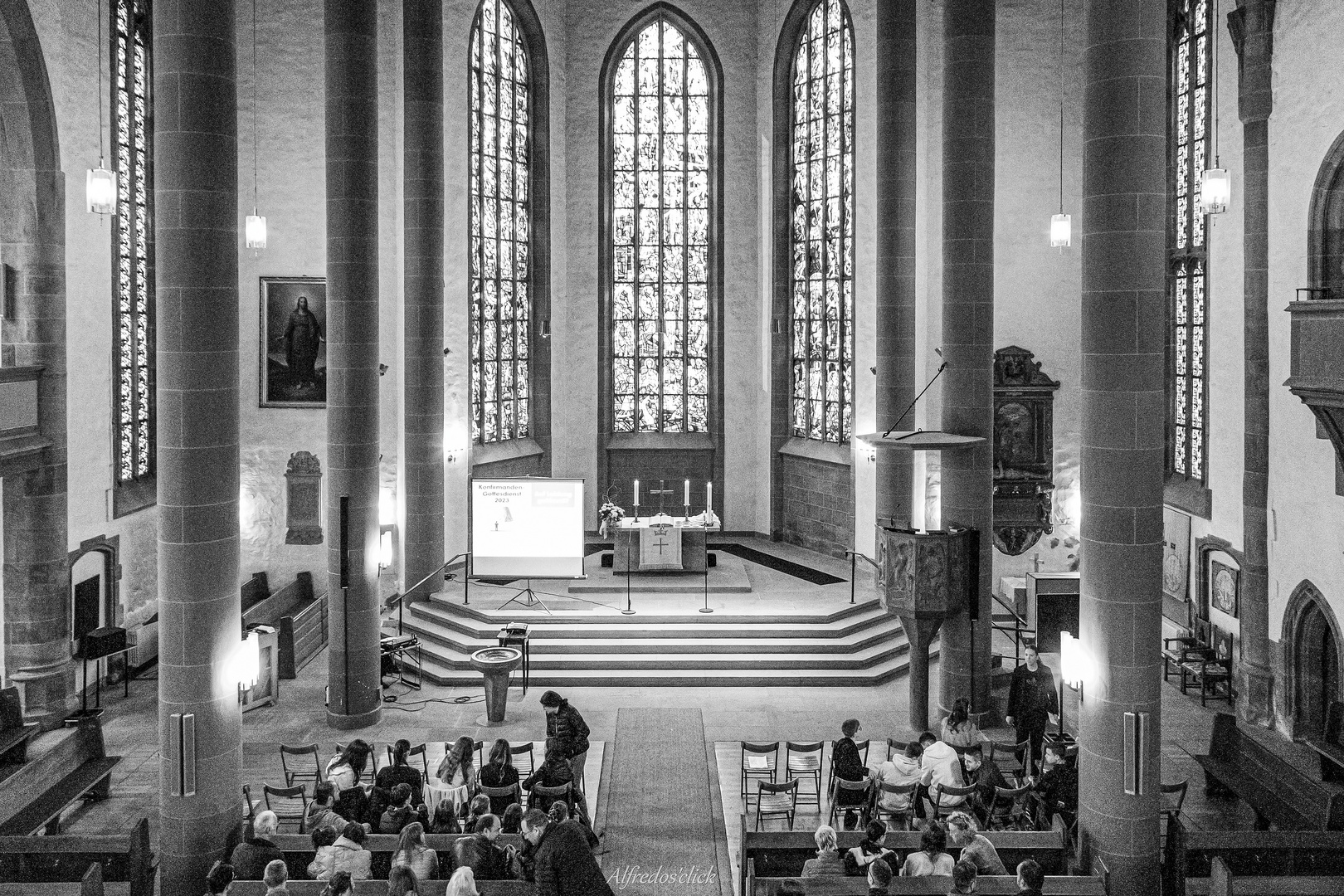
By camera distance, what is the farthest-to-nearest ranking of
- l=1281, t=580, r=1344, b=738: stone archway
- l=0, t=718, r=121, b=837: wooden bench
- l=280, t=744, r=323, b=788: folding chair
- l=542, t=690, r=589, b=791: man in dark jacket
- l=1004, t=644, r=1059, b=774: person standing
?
1. l=1281, t=580, r=1344, b=738: stone archway
2. l=1004, t=644, r=1059, b=774: person standing
3. l=280, t=744, r=323, b=788: folding chair
4. l=542, t=690, r=589, b=791: man in dark jacket
5. l=0, t=718, r=121, b=837: wooden bench

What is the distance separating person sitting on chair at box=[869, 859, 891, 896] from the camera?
33.3 ft

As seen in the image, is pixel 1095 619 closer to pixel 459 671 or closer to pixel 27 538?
pixel 459 671

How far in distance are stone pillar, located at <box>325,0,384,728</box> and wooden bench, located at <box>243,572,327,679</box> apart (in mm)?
2939

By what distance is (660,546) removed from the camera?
25.8 m

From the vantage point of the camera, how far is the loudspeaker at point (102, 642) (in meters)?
20.0

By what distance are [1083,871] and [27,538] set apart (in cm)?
1509

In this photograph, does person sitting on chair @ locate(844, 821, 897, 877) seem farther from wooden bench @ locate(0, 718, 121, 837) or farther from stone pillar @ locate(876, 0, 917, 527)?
stone pillar @ locate(876, 0, 917, 527)

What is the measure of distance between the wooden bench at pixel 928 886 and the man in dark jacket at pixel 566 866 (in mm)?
905

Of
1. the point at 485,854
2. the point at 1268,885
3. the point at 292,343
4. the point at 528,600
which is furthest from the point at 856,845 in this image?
the point at 292,343

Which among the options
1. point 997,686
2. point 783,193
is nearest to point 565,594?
point 997,686

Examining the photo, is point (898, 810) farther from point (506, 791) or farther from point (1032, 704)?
point (506, 791)

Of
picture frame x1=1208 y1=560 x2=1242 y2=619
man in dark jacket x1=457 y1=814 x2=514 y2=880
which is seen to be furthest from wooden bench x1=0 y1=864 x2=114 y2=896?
picture frame x1=1208 y1=560 x2=1242 y2=619

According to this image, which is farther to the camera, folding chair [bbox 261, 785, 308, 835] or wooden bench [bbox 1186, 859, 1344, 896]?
folding chair [bbox 261, 785, 308, 835]

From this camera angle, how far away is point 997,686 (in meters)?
20.3
